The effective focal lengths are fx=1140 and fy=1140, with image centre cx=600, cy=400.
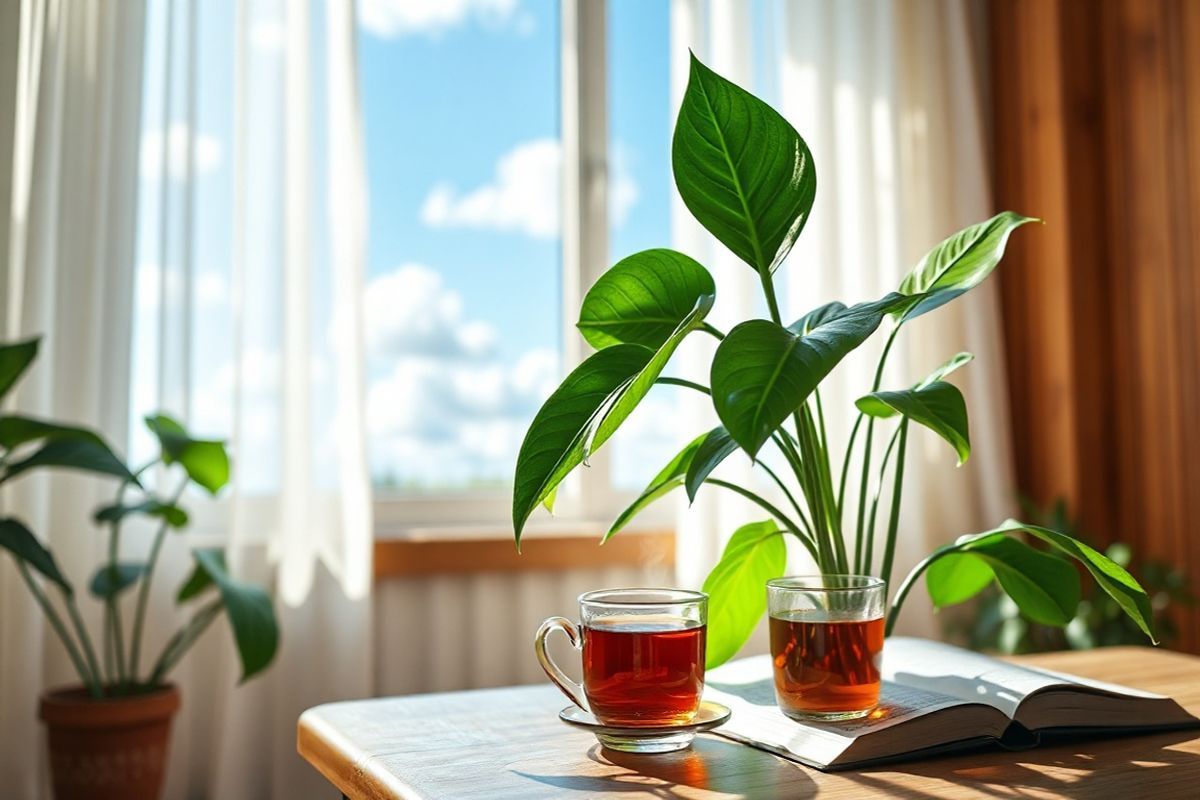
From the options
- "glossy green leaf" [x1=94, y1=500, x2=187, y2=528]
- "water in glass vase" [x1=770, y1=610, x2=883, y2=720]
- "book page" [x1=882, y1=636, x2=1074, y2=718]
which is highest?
"glossy green leaf" [x1=94, y1=500, x2=187, y2=528]

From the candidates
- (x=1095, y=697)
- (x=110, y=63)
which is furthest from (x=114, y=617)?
(x=1095, y=697)

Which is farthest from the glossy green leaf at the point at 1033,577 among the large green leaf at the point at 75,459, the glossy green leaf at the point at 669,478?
the large green leaf at the point at 75,459

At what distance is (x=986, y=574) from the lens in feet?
3.39

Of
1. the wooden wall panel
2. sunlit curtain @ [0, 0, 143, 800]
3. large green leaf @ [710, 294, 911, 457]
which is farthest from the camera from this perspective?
the wooden wall panel

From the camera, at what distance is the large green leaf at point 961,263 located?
2.89 feet

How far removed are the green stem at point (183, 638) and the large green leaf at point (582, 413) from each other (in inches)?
50.8

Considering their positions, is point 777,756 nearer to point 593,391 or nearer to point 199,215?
point 593,391

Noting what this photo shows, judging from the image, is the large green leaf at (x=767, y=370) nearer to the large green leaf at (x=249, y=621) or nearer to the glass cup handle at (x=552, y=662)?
the glass cup handle at (x=552, y=662)

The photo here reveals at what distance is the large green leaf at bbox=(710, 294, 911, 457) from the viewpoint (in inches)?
26.8

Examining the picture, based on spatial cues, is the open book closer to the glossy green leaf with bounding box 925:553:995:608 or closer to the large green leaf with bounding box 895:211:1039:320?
the glossy green leaf with bounding box 925:553:995:608

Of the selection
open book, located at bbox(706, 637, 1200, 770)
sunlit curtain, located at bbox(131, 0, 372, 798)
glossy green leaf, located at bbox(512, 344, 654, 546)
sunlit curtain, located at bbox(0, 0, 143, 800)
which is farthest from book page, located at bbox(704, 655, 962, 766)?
sunlit curtain, located at bbox(0, 0, 143, 800)

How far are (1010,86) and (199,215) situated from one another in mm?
2043

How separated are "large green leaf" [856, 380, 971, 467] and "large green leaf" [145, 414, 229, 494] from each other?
52.5 inches

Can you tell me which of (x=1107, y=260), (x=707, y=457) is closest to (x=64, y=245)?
(x=707, y=457)
